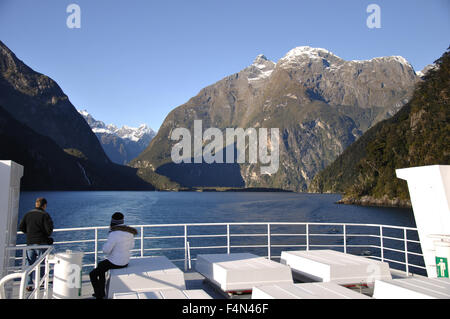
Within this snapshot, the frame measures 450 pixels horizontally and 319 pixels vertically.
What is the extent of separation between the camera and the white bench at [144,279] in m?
4.84

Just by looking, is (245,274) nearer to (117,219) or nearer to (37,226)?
(117,219)

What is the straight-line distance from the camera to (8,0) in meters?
14.2

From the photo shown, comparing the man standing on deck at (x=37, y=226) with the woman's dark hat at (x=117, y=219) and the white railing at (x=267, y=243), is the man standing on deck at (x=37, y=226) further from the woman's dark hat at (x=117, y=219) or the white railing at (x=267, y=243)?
the woman's dark hat at (x=117, y=219)

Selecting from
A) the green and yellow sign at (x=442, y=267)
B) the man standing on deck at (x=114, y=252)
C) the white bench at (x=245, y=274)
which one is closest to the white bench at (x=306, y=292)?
the white bench at (x=245, y=274)

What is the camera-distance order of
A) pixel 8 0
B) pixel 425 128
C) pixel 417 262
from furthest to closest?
pixel 425 128 < pixel 417 262 < pixel 8 0

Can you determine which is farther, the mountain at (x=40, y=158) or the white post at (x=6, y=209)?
the mountain at (x=40, y=158)

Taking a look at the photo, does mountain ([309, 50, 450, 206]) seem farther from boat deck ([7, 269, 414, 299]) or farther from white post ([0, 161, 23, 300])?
white post ([0, 161, 23, 300])

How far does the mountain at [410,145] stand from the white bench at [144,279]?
58359 mm

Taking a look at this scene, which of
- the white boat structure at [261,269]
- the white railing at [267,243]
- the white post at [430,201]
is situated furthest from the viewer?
the white railing at [267,243]

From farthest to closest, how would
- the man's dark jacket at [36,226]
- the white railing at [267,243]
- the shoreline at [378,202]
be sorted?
the shoreline at [378,202] → the white railing at [267,243] → the man's dark jacket at [36,226]

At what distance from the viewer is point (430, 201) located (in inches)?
252
